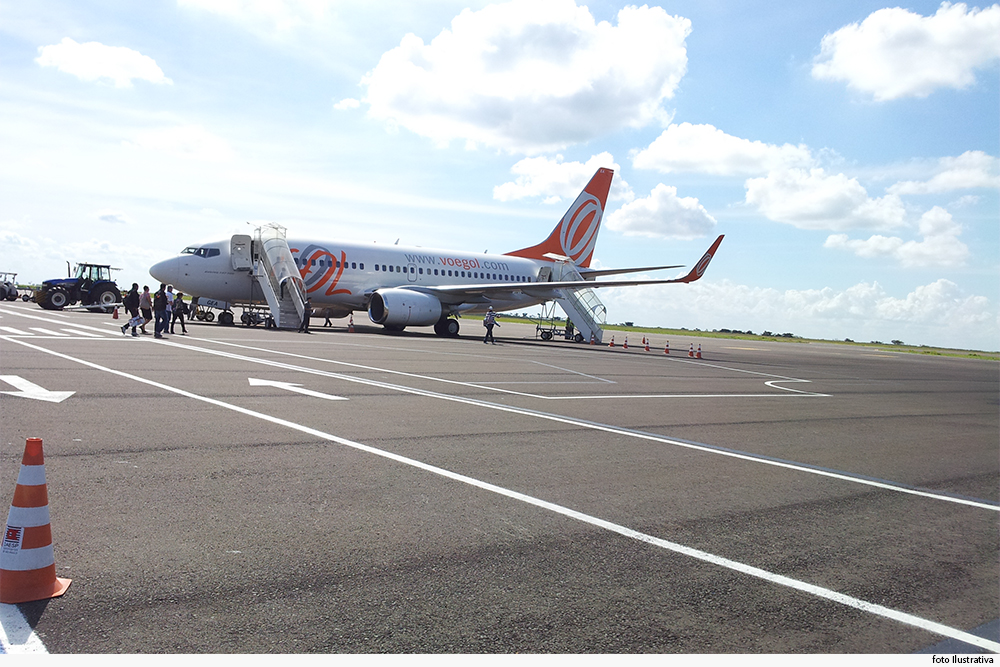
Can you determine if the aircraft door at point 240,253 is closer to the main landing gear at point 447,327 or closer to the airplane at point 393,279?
the airplane at point 393,279

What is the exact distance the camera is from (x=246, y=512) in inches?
198

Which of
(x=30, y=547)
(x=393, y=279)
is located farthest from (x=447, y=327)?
(x=30, y=547)

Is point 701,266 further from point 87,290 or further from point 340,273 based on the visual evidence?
point 87,290

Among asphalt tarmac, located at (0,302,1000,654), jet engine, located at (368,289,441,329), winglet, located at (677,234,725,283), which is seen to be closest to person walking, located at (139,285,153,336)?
jet engine, located at (368,289,441,329)

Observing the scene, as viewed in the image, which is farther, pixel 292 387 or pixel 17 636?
pixel 292 387

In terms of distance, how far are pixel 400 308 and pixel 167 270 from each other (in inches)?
368

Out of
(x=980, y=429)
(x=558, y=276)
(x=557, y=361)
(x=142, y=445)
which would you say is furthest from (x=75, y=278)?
(x=980, y=429)

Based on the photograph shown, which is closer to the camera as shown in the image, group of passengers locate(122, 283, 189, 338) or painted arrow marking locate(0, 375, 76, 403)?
painted arrow marking locate(0, 375, 76, 403)

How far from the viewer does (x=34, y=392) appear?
9.53 metres

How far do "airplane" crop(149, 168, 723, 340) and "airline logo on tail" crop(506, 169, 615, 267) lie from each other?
7.29 ft

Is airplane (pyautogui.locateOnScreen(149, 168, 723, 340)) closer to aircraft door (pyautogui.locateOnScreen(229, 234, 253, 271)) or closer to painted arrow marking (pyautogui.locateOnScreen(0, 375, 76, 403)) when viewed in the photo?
aircraft door (pyautogui.locateOnScreen(229, 234, 253, 271))

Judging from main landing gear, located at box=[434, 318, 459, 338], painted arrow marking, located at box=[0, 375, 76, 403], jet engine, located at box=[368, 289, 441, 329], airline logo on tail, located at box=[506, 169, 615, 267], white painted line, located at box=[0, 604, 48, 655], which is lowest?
white painted line, located at box=[0, 604, 48, 655]

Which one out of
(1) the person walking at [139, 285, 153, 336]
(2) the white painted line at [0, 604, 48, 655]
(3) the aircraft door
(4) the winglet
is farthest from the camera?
(3) the aircraft door

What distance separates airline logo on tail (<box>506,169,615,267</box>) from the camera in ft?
139
